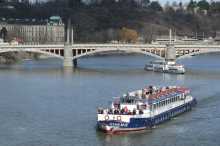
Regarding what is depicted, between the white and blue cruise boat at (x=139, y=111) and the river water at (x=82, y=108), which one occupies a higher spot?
the white and blue cruise boat at (x=139, y=111)

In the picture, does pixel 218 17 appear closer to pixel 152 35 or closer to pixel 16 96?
pixel 152 35

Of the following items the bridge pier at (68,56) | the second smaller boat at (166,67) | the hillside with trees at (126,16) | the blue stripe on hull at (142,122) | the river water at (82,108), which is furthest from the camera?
the hillside with trees at (126,16)

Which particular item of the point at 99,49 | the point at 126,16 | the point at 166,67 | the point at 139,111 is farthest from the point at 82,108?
the point at 126,16

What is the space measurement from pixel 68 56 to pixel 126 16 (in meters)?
48.9

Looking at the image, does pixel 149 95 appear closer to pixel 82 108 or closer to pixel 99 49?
pixel 82 108

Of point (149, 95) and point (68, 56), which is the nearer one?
point (149, 95)

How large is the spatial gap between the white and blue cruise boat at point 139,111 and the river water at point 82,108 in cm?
28

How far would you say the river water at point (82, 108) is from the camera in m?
21.4

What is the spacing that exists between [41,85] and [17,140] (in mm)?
13715

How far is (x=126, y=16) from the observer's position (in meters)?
95.1

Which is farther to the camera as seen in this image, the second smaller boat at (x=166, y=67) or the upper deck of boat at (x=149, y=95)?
the second smaller boat at (x=166, y=67)

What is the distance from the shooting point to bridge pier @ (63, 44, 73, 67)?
46.3m

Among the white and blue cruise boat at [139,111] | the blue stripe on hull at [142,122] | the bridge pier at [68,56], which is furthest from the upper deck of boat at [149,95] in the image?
the bridge pier at [68,56]

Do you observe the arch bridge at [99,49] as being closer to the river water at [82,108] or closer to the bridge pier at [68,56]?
the bridge pier at [68,56]
